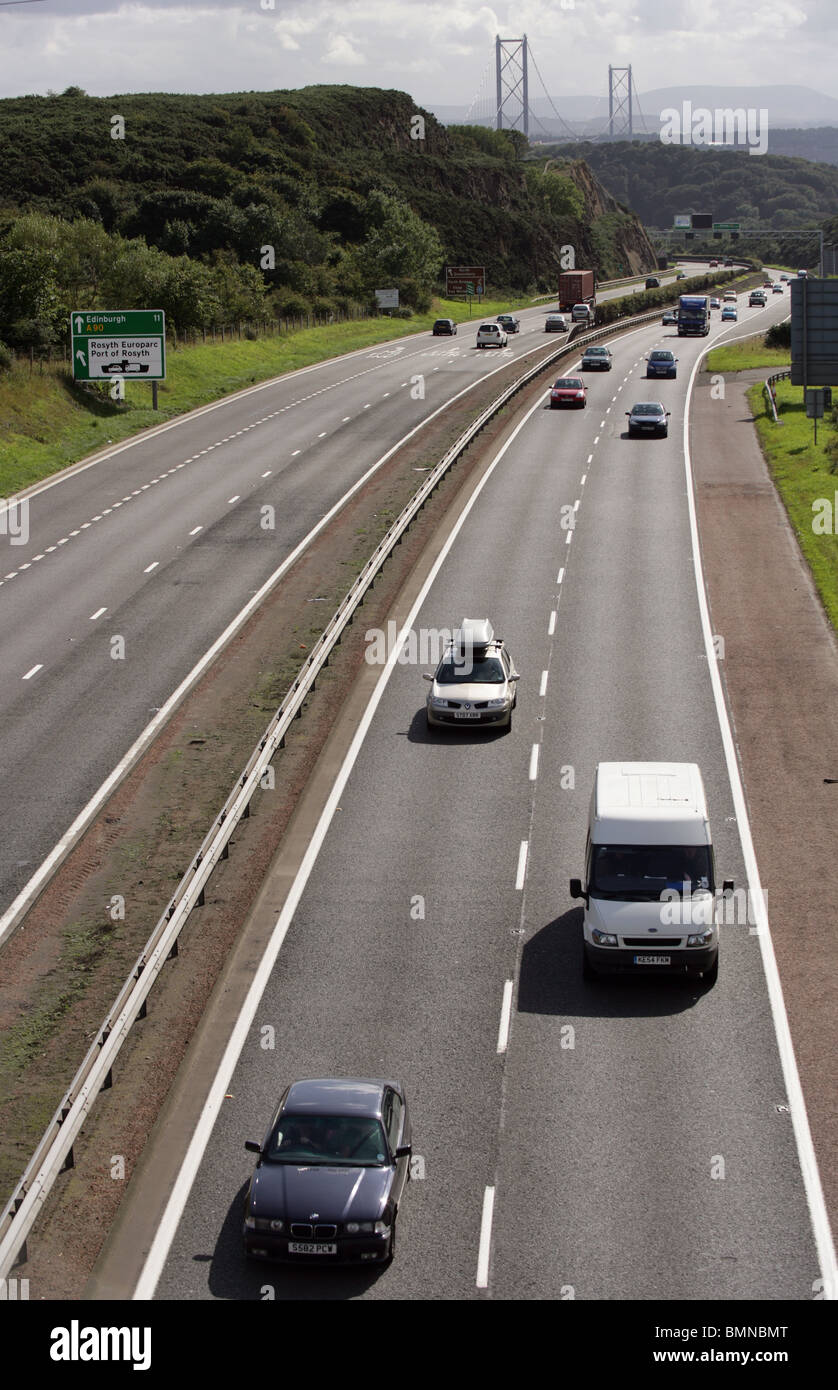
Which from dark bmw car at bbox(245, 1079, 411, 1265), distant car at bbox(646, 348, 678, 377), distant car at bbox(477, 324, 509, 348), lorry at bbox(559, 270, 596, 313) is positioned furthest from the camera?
lorry at bbox(559, 270, 596, 313)

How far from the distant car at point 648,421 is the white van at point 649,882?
42.9 meters

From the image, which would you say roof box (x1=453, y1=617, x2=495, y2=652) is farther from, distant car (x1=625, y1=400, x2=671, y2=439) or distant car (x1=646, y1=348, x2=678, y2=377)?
distant car (x1=646, y1=348, x2=678, y2=377)

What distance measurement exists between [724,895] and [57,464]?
4305 cm

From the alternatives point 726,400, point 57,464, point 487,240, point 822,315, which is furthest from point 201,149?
point 822,315

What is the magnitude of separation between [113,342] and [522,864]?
46037mm

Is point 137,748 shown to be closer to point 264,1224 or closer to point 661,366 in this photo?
point 264,1224

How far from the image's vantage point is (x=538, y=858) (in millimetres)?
25047

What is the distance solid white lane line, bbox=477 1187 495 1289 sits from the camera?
14477 mm

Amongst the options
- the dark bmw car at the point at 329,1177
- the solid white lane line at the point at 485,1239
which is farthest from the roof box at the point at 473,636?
the solid white lane line at the point at 485,1239

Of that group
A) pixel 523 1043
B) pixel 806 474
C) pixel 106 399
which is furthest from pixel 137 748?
pixel 106 399

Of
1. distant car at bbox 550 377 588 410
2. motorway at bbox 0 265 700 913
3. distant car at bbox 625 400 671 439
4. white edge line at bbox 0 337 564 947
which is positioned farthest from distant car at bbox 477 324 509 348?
white edge line at bbox 0 337 564 947

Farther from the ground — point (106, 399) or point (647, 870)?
point (106, 399)

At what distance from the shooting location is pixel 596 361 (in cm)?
8506

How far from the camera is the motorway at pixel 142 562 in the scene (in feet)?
99.7
